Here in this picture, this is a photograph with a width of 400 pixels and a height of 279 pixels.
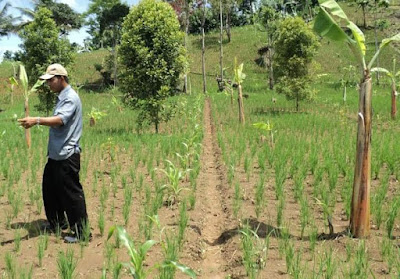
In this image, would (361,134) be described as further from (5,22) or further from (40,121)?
(5,22)

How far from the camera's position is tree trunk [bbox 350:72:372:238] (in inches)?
151

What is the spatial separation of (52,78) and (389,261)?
3.48 metres

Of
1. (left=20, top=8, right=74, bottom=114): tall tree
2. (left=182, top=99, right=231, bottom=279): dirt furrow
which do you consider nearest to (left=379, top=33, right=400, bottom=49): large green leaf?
(left=182, top=99, right=231, bottom=279): dirt furrow

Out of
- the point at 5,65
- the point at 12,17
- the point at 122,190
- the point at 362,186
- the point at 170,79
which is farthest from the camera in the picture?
the point at 5,65

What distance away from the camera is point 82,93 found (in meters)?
26.9

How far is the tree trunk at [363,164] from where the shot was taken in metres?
3.83

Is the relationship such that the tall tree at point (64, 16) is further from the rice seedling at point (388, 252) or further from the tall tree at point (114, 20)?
the rice seedling at point (388, 252)

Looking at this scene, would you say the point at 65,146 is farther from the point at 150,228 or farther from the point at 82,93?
the point at 82,93

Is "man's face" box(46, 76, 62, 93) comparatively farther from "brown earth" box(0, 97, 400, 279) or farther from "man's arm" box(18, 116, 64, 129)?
"brown earth" box(0, 97, 400, 279)

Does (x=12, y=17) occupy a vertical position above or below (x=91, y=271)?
above

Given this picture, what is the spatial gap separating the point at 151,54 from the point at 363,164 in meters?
7.55

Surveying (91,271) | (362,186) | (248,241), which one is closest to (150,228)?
(91,271)

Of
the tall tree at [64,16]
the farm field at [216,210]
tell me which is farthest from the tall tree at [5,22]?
the farm field at [216,210]

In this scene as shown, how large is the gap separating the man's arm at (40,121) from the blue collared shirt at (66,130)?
0.07 metres
